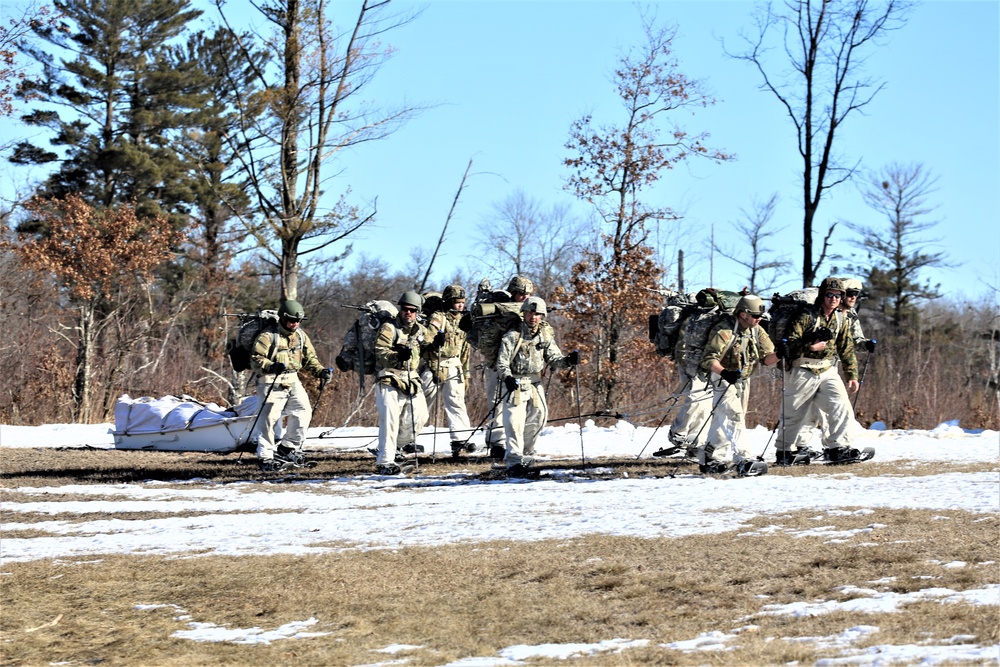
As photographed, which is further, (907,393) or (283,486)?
(907,393)

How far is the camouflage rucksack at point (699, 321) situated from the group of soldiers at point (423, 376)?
67.9 inches

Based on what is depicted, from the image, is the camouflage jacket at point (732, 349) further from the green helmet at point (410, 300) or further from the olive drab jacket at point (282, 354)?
the olive drab jacket at point (282, 354)

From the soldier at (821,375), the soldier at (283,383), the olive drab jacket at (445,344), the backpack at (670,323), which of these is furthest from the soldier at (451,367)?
the soldier at (821,375)

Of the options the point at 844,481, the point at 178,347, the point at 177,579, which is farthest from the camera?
the point at 178,347

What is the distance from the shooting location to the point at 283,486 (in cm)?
1474

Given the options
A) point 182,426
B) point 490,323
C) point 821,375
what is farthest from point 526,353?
point 182,426

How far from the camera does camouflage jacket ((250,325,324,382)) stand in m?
16.4

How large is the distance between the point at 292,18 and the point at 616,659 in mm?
20208

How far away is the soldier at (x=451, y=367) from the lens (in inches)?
697

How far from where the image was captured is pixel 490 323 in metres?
17.1

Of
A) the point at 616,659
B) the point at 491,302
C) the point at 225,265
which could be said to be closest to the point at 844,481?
the point at 491,302

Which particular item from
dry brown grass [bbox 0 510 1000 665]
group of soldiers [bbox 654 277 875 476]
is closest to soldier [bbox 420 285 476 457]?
group of soldiers [bbox 654 277 875 476]

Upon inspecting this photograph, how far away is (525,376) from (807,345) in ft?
11.5

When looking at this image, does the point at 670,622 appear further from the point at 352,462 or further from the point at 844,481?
the point at 352,462
